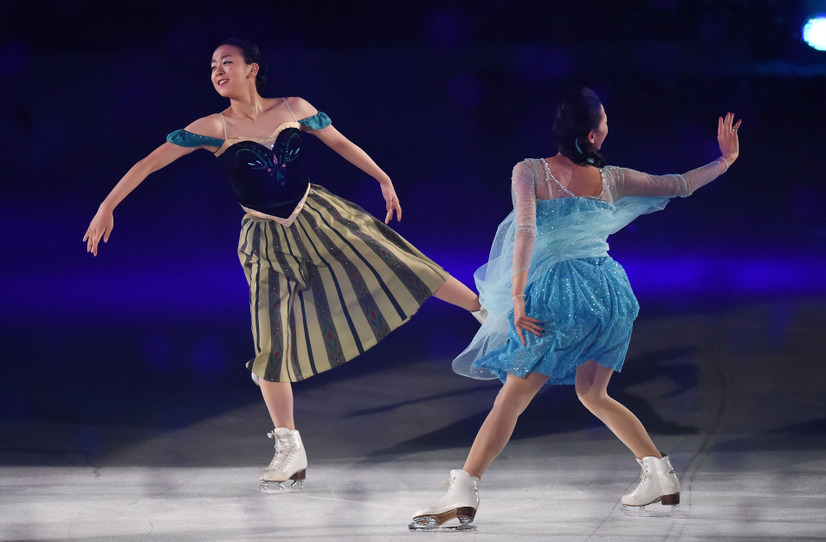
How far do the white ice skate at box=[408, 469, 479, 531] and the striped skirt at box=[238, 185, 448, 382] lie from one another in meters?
0.75

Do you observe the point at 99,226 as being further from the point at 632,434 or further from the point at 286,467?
the point at 632,434

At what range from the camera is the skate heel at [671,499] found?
3053 mm

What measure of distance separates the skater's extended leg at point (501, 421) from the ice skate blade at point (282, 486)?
0.77 meters

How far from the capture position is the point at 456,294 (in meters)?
3.69

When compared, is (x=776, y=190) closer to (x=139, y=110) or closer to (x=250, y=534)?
(x=139, y=110)

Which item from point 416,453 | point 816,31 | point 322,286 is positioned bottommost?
point 416,453

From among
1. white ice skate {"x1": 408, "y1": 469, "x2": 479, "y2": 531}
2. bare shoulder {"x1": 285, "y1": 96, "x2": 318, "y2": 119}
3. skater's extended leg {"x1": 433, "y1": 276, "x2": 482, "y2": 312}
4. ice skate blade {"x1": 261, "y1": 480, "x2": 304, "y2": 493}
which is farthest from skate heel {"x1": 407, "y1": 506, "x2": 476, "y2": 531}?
bare shoulder {"x1": 285, "y1": 96, "x2": 318, "y2": 119}

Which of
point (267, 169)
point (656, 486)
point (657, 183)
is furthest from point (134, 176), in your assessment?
point (656, 486)

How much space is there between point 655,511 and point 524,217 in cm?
99

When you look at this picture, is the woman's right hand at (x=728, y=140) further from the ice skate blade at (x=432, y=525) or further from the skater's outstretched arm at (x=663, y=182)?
the ice skate blade at (x=432, y=525)

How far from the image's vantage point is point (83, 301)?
7816 mm

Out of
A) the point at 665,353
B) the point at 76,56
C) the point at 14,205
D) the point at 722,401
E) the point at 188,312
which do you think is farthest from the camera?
the point at 14,205

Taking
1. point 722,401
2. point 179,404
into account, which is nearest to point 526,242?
point 722,401

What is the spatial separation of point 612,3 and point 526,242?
5158 millimetres
